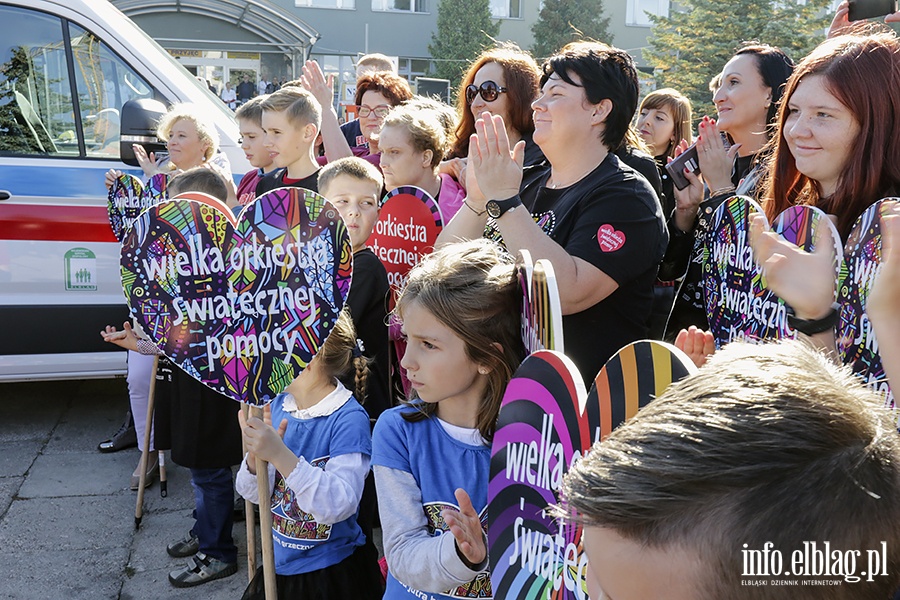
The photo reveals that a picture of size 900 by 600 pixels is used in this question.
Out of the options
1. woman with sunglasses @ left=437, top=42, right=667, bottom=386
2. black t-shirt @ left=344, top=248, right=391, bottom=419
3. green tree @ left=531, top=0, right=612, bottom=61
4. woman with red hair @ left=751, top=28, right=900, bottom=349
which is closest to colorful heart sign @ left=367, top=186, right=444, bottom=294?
black t-shirt @ left=344, top=248, right=391, bottom=419

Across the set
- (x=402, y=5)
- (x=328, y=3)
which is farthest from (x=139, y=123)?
(x=402, y=5)

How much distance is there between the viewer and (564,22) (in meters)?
33.2

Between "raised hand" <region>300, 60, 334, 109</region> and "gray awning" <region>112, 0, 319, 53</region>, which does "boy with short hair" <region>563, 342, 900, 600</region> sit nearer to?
"raised hand" <region>300, 60, 334, 109</region>

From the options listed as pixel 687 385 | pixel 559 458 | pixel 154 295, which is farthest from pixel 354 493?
pixel 687 385

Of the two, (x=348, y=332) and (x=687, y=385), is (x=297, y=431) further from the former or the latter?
(x=687, y=385)

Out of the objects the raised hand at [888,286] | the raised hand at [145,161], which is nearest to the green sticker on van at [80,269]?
the raised hand at [145,161]

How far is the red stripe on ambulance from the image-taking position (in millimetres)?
4191

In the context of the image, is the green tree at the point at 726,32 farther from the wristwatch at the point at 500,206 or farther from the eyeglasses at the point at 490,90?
the wristwatch at the point at 500,206

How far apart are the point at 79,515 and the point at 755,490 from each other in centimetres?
369

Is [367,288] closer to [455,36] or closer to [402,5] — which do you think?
[455,36]

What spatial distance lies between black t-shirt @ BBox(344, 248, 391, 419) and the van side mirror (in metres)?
1.83

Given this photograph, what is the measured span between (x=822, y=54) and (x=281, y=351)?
1482 mm

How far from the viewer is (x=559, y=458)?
125 centimetres

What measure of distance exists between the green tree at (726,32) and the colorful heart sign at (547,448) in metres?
16.5
